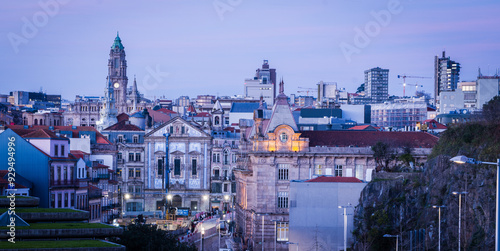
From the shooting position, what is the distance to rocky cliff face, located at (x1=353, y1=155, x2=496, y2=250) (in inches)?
2175

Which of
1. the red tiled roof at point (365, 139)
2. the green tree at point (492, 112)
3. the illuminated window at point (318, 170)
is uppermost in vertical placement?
the green tree at point (492, 112)

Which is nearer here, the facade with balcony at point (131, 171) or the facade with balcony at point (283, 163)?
the facade with balcony at point (283, 163)

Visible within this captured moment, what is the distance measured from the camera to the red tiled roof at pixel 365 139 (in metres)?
90.7

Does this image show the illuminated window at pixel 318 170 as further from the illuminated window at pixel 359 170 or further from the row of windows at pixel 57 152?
the row of windows at pixel 57 152

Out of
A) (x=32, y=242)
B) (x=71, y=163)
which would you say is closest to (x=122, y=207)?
(x=71, y=163)

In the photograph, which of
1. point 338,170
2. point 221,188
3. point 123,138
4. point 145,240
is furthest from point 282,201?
point 123,138

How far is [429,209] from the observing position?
6197 centimetres

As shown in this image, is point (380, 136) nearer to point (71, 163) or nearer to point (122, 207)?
point (71, 163)

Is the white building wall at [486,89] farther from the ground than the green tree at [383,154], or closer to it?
farther from the ground

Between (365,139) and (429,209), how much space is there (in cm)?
3045

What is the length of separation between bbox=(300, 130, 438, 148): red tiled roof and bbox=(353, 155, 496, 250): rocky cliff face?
1555cm

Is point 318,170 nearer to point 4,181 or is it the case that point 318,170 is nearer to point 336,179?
point 336,179

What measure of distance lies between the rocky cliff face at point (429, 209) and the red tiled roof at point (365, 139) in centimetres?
1555

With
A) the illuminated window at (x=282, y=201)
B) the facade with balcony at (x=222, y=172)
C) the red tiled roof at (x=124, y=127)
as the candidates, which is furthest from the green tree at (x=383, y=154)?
the red tiled roof at (x=124, y=127)
